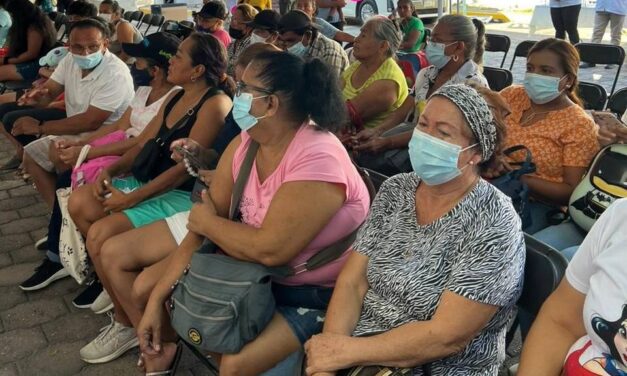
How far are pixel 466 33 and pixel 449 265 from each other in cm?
248

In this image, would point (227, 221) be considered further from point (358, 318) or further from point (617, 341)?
point (617, 341)

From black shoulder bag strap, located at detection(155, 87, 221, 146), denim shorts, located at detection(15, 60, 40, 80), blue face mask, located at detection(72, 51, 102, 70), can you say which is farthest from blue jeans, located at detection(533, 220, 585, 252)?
denim shorts, located at detection(15, 60, 40, 80)

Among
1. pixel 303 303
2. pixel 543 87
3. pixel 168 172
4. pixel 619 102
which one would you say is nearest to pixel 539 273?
pixel 303 303

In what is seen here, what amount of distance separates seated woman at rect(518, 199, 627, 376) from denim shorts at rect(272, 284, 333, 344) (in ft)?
2.36

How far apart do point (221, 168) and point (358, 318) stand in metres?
0.91

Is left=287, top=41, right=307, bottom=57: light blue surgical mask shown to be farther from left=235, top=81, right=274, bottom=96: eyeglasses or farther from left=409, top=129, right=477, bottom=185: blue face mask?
left=409, top=129, right=477, bottom=185: blue face mask

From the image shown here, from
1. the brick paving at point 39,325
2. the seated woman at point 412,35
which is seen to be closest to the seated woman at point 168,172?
the brick paving at point 39,325

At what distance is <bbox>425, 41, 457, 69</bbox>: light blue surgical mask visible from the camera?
12.4 ft

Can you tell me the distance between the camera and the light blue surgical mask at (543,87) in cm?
291

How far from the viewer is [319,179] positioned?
200cm

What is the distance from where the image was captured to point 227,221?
2197mm

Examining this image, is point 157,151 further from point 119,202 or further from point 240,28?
point 240,28

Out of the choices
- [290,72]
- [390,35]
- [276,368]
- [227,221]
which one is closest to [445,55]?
[390,35]

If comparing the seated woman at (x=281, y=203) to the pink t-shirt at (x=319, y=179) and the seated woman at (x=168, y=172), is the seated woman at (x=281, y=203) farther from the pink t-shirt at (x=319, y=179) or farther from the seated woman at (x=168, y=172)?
the seated woman at (x=168, y=172)
